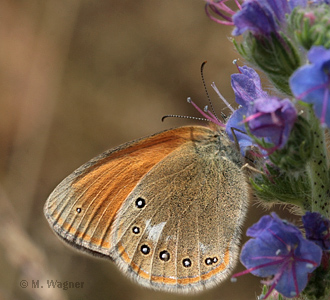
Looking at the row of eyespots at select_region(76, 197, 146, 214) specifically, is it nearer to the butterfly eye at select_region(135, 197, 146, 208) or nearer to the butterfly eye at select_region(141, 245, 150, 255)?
the butterfly eye at select_region(135, 197, 146, 208)

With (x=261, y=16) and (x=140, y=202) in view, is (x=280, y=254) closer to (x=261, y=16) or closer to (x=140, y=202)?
(x=261, y=16)

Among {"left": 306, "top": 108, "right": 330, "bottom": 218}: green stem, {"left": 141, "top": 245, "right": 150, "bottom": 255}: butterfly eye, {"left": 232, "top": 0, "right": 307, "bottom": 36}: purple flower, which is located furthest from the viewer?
{"left": 141, "top": 245, "right": 150, "bottom": 255}: butterfly eye

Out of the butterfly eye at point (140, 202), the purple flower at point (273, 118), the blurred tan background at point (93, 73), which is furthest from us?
the blurred tan background at point (93, 73)

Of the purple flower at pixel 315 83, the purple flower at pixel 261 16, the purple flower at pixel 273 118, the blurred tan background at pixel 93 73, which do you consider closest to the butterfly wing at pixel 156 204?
the purple flower at pixel 273 118

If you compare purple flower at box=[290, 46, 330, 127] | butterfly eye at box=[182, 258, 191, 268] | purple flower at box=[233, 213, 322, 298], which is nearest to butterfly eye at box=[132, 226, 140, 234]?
butterfly eye at box=[182, 258, 191, 268]

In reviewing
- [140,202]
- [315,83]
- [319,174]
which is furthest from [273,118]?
[140,202]

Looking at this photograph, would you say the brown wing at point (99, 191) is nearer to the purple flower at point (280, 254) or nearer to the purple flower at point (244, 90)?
the purple flower at point (244, 90)
